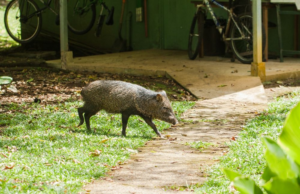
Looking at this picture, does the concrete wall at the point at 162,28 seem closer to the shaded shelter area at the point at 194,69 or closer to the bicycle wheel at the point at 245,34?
the shaded shelter area at the point at 194,69

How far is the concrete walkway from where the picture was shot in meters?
4.20

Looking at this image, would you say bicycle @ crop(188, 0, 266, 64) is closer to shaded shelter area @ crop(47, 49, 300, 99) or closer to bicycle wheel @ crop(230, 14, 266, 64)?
bicycle wheel @ crop(230, 14, 266, 64)

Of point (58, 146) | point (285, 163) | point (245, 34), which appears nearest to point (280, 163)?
point (285, 163)

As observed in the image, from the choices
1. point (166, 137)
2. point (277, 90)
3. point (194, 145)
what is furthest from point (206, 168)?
point (277, 90)

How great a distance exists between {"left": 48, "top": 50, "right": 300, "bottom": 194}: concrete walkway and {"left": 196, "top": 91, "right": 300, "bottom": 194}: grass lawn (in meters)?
0.12

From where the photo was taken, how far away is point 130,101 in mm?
5695

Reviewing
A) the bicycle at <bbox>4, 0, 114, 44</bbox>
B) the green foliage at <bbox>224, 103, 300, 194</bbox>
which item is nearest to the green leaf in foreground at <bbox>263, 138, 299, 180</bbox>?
the green foliage at <bbox>224, 103, 300, 194</bbox>

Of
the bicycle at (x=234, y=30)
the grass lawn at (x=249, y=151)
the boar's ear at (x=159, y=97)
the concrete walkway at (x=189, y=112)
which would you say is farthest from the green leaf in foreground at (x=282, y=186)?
the bicycle at (x=234, y=30)

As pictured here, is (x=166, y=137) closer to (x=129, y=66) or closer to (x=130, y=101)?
(x=130, y=101)

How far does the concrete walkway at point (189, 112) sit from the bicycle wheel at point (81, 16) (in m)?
1.93

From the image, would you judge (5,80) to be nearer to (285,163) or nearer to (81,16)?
(285,163)

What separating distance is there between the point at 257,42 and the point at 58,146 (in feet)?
15.5

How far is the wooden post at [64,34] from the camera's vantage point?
10383 mm

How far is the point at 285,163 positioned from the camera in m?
1.39
